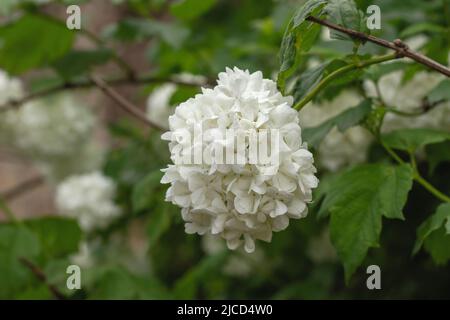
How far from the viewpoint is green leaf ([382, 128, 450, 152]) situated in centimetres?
147

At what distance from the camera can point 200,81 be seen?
240 cm

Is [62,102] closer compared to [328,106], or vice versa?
[328,106]

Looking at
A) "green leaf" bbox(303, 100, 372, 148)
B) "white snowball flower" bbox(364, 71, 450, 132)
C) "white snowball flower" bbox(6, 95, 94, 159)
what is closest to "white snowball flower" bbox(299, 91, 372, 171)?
"white snowball flower" bbox(364, 71, 450, 132)

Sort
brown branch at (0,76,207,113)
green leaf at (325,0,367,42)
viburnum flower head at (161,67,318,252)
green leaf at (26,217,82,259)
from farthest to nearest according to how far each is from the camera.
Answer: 1. brown branch at (0,76,207,113)
2. green leaf at (26,217,82,259)
3. green leaf at (325,0,367,42)
4. viburnum flower head at (161,67,318,252)

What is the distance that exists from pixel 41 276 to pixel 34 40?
90 centimetres

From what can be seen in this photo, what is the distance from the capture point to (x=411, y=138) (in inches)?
59.1

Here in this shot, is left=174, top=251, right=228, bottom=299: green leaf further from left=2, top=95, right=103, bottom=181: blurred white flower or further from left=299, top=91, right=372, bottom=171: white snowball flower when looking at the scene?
left=2, top=95, right=103, bottom=181: blurred white flower

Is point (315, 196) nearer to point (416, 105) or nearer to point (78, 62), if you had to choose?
point (416, 105)

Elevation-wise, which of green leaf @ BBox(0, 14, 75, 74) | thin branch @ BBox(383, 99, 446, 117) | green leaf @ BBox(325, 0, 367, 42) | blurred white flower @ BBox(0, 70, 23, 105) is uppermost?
blurred white flower @ BBox(0, 70, 23, 105)

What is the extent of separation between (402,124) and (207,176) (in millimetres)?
864

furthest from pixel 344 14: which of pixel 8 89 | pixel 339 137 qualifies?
pixel 8 89

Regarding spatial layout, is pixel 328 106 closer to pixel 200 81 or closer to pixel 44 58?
pixel 200 81

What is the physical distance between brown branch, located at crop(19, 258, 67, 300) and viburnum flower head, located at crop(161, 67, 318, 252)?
0.78 meters
